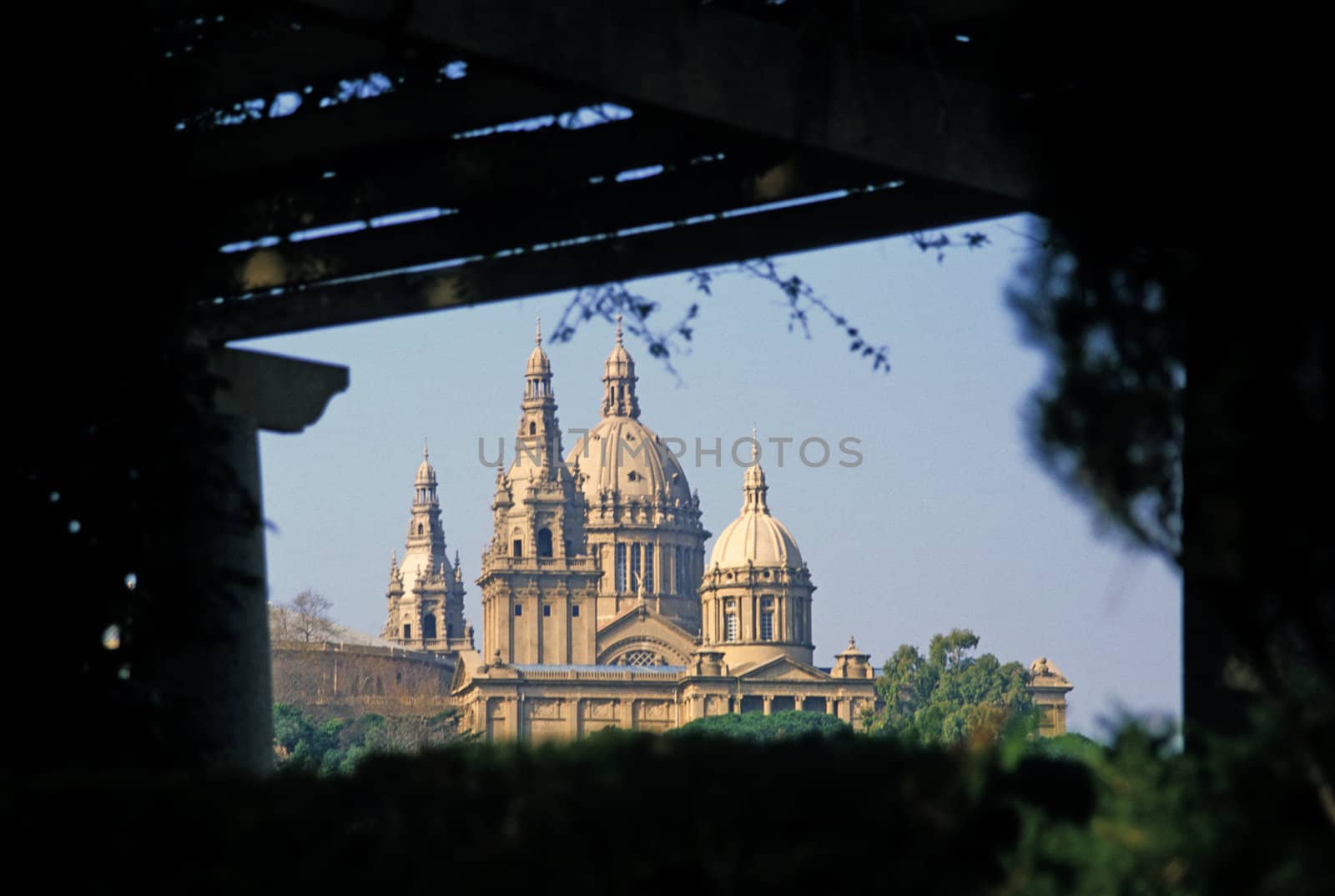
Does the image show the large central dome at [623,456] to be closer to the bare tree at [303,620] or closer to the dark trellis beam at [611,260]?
the bare tree at [303,620]

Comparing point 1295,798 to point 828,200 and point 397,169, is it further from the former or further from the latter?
point 397,169

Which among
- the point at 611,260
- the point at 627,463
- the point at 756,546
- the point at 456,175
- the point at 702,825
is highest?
the point at 627,463

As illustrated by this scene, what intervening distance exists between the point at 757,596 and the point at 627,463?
30.1 m

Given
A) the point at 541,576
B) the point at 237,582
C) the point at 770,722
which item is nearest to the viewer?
the point at 237,582

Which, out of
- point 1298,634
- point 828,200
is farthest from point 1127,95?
point 828,200

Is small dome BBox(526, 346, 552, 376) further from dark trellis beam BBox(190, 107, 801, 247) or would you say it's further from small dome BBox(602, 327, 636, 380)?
dark trellis beam BBox(190, 107, 801, 247)

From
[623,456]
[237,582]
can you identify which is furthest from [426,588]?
[237,582]

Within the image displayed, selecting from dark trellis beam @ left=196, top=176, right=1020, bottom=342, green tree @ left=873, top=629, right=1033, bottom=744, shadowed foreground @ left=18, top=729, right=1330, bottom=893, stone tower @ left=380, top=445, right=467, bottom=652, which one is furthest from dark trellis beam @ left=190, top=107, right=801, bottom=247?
stone tower @ left=380, top=445, right=467, bottom=652

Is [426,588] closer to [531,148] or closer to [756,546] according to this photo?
[756,546]

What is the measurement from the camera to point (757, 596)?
14112 centimetres

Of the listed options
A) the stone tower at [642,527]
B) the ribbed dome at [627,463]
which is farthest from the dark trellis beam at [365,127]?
the ribbed dome at [627,463]

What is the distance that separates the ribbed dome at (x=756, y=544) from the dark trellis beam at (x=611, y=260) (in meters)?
131

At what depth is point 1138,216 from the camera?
558 cm

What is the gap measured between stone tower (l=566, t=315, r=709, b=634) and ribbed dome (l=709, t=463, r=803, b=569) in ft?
52.0
